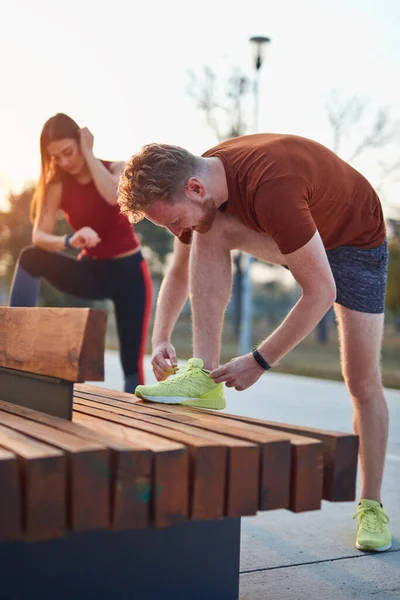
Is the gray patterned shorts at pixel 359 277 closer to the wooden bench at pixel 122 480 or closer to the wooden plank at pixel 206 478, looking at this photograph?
the wooden bench at pixel 122 480

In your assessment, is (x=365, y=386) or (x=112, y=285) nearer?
(x=365, y=386)

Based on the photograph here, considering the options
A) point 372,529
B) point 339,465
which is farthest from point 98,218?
point 339,465

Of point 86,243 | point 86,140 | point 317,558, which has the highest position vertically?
point 86,140

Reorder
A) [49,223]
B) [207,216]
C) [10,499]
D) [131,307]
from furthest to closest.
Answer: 1. [49,223]
2. [131,307]
3. [207,216]
4. [10,499]

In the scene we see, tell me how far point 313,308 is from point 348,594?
858 millimetres

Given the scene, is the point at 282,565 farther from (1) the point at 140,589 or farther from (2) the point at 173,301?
(2) the point at 173,301

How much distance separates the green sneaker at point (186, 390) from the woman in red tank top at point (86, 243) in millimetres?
1984

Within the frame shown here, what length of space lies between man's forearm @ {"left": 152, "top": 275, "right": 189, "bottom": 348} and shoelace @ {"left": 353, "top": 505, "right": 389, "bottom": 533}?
0.99 m

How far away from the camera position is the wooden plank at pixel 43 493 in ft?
5.41

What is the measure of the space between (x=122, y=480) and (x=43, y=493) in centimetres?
18

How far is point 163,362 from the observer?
3055 mm

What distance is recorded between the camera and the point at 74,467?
1.69 metres

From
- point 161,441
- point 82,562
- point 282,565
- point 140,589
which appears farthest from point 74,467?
point 282,565

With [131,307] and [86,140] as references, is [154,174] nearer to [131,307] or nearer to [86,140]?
[86,140]
